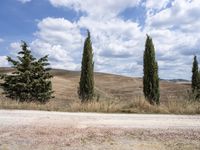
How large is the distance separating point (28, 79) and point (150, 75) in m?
11.2

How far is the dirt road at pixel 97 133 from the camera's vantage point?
6.92m

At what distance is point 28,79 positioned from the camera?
27000 millimetres

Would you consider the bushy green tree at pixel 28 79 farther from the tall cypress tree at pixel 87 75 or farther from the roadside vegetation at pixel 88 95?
the tall cypress tree at pixel 87 75

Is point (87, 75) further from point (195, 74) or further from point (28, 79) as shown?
point (195, 74)

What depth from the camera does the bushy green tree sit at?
2659cm

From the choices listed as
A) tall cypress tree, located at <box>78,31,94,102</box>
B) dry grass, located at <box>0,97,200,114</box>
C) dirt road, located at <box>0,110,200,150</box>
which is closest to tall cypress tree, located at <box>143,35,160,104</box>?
tall cypress tree, located at <box>78,31,94,102</box>

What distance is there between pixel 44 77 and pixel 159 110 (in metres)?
17.3

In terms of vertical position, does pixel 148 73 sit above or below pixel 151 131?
above

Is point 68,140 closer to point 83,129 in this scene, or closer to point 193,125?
point 83,129

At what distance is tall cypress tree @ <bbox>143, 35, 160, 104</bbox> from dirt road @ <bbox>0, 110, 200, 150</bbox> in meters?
11.3

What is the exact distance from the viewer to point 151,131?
8.30 meters

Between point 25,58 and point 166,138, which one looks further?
point 25,58

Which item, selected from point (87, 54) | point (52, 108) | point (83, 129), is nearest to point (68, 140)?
point (83, 129)

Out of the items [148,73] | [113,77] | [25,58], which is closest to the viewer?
[148,73]
